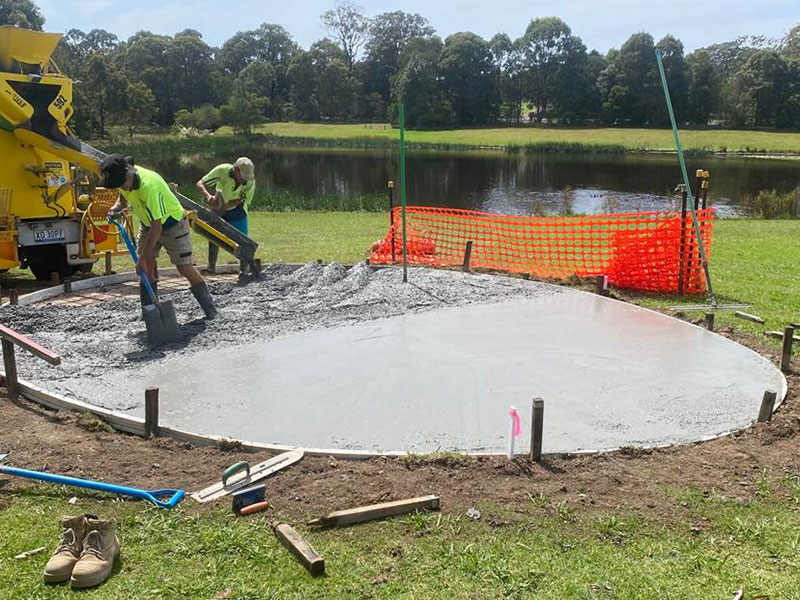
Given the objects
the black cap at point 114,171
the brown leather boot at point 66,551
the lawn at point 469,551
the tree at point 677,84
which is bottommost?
the lawn at point 469,551

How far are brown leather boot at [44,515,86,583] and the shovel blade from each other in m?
3.11

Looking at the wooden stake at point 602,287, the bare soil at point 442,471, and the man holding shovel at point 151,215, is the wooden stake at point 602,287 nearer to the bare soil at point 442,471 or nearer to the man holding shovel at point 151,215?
the bare soil at point 442,471

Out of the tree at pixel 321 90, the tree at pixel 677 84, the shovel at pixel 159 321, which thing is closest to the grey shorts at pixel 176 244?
the shovel at pixel 159 321

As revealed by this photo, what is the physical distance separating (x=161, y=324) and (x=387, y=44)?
9506cm

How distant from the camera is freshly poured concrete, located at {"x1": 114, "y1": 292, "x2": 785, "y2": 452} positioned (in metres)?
4.53

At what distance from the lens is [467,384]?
17.6 feet

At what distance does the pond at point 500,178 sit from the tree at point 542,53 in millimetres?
32686

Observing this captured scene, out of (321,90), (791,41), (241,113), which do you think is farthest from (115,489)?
(791,41)

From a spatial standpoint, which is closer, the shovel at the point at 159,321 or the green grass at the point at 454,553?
the green grass at the point at 454,553

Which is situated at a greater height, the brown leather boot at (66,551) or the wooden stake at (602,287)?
the wooden stake at (602,287)

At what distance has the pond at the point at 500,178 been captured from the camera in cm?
2527

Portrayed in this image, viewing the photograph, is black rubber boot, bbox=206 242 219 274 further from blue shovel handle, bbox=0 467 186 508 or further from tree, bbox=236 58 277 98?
tree, bbox=236 58 277 98

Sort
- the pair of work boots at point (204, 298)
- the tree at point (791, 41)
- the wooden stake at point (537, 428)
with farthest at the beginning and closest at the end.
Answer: the tree at point (791, 41), the pair of work boots at point (204, 298), the wooden stake at point (537, 428)

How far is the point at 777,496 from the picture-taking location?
12.1 ft
